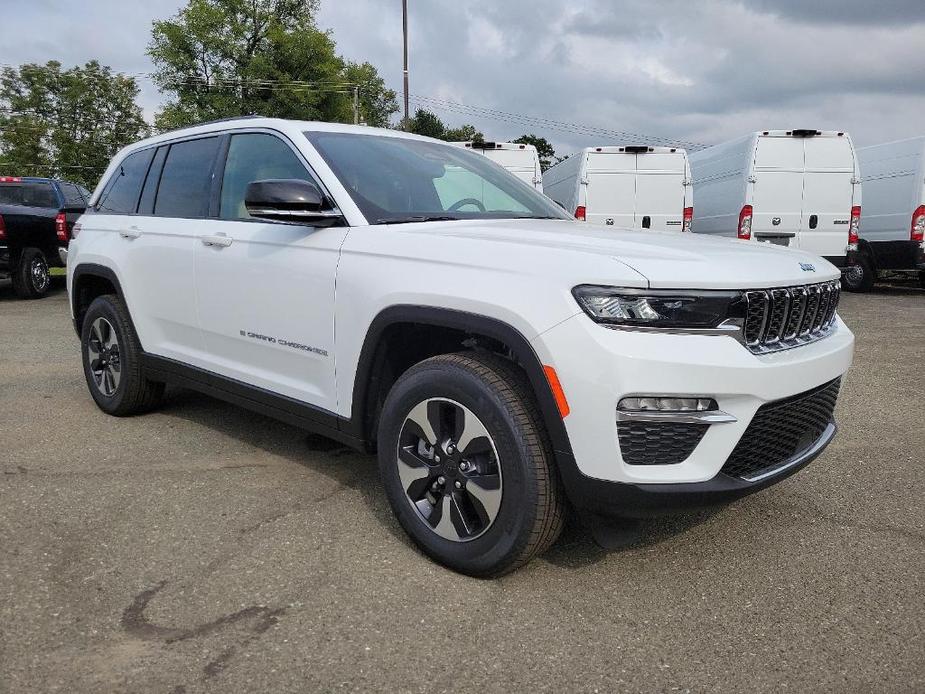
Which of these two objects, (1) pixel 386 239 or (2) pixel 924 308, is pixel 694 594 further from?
(2) pixel 924 308

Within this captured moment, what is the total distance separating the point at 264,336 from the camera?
3566 mm

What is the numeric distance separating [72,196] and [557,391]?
1328cm

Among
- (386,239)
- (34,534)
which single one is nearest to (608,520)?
(386,239)

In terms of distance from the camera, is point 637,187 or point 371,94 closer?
point 637,187

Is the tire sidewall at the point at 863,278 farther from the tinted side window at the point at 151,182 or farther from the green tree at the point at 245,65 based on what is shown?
the green tree at the point at 245,65

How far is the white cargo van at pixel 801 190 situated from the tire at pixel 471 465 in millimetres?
10669

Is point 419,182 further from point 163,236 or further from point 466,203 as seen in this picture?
point 163,236

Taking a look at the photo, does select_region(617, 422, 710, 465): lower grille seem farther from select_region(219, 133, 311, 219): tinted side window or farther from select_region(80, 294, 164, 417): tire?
select_region(80, 294, 164, 417): tire

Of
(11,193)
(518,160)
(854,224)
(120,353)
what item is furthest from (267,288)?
(854,224)

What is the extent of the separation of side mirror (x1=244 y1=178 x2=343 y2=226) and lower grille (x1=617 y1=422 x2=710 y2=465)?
5.06 ft

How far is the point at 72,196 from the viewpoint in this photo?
13422mm

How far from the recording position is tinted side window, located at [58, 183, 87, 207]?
13.1 m

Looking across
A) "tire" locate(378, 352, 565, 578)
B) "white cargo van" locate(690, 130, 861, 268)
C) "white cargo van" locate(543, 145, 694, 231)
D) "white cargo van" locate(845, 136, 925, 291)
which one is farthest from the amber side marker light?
"white cargo van" locate(845, 136, 925, 291)

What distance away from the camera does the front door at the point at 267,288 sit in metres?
3.28
